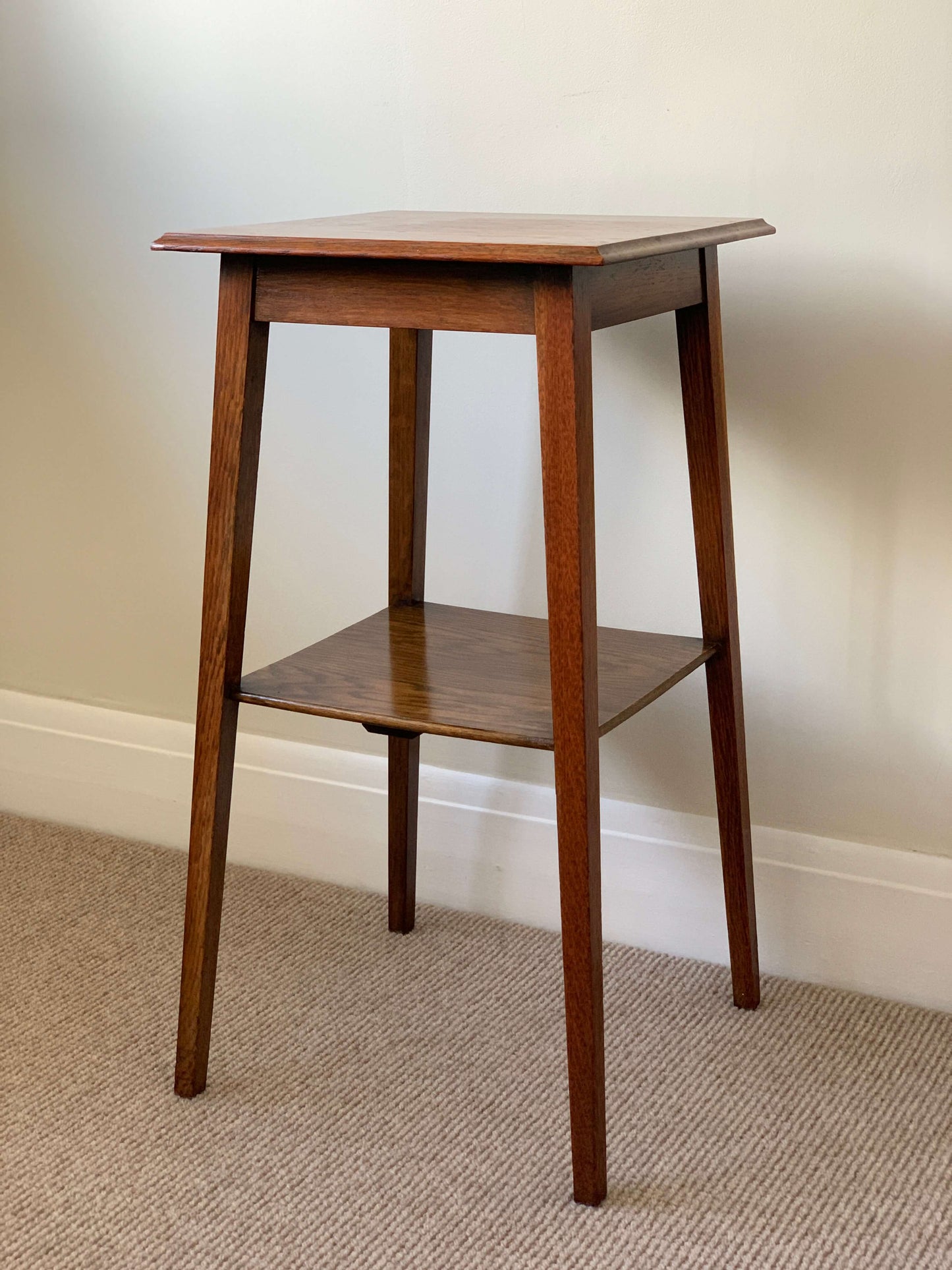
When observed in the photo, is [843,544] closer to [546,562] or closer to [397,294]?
[546,562]

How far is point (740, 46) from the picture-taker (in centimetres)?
121

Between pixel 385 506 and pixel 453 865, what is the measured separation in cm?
45

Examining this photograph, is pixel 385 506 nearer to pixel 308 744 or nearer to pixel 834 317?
pixel 308 744

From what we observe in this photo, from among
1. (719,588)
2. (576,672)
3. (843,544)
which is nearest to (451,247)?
(576,672)

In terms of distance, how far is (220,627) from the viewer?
111 centimetres

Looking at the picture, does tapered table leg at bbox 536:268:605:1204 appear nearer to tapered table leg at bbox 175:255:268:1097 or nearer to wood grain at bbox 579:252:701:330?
wood grain at bbox 579:252:701:330

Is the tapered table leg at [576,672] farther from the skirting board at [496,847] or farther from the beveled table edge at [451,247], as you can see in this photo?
the skirting board at [496,847]

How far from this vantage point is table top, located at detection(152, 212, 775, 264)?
892 mm

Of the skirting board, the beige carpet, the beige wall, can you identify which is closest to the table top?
the beige wall

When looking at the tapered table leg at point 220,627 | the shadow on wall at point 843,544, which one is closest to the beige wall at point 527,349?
the shadow on wall at point 843,544

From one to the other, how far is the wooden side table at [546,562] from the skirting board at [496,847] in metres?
0.10

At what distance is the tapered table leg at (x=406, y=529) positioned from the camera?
4.29 ft

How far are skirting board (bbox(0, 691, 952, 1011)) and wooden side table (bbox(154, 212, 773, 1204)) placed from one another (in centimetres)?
10

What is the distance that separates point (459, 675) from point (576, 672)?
0.70 feet
